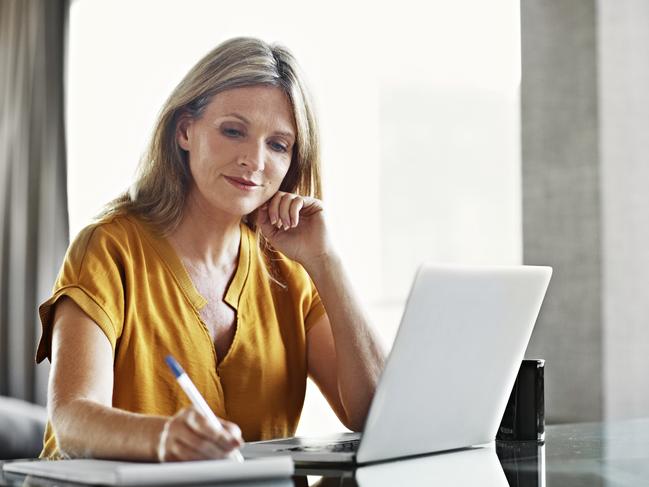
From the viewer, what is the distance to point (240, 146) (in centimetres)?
142

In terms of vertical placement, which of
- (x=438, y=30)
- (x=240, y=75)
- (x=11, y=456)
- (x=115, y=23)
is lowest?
(x=11, y=456)

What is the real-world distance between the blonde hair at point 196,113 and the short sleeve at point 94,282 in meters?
0.10

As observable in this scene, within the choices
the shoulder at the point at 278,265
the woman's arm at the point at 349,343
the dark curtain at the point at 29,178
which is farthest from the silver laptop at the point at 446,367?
the dark curtain at the point at 29,178

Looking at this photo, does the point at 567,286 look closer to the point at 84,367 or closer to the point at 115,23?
the point at 84,367

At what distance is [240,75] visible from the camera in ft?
4.73

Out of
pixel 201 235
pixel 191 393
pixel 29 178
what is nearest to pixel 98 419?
pixel 191 393

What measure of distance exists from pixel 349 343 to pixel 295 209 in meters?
0.23

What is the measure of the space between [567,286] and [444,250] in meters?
0.88

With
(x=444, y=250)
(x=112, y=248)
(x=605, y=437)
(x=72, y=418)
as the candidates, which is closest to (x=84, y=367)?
(x=72, y=418)

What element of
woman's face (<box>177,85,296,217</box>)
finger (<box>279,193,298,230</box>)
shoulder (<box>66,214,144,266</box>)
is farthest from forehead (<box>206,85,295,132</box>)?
shoulder (<box>66,214,144,266</box>)

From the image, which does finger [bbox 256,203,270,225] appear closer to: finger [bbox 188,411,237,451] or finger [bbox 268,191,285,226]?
finger [bbox 268,191,285,226]

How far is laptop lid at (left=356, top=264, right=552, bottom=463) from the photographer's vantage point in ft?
3.08

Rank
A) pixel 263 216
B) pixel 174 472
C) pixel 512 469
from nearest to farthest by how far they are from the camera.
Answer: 1. pixel 174 472
2. pixel 512 469
3. pixel 263 216

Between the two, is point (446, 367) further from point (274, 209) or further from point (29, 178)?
point (29, 178)
